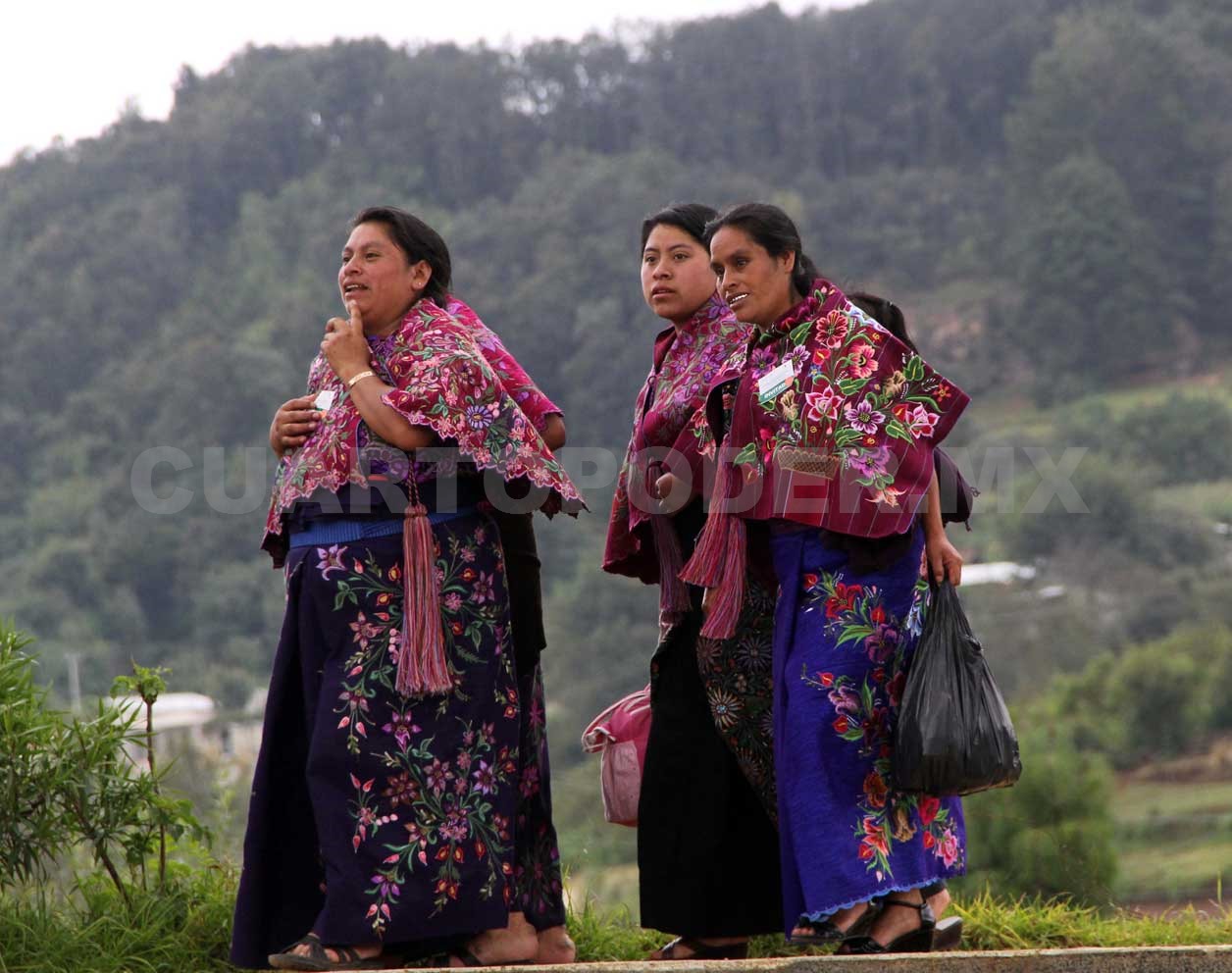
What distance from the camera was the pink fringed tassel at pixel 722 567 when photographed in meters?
4.18

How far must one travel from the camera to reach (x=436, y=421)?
13.6 feet

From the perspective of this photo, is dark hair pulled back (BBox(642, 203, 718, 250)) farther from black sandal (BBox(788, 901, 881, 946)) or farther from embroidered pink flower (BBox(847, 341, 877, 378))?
black sandal (BBox(788, 901, 881, 946))

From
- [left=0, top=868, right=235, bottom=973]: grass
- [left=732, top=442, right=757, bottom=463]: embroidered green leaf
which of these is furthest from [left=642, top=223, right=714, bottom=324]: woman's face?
[left=0, top=868, right=235, bottom=973]: grass

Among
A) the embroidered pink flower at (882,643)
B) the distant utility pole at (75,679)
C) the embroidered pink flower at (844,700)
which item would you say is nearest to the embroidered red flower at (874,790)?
the embroidered pink flower at (844,700)

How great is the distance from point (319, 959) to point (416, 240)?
1.74 metres

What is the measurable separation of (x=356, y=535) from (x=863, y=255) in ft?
195

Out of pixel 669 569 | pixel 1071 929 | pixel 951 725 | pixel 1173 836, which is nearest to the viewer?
pixel 951 725

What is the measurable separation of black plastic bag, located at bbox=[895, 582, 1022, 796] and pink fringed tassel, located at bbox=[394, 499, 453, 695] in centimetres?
105

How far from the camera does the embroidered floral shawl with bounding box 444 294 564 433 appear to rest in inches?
177

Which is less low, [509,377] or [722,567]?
[509,377]

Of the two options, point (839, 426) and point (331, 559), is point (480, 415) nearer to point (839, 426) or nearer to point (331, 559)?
point (331, 559)

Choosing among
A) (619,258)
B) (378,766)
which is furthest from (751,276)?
(619,258)

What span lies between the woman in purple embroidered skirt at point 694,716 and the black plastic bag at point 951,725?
1.42 ft

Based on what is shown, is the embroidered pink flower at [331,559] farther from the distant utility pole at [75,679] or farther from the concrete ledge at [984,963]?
the distant utility pole at [75,679]
